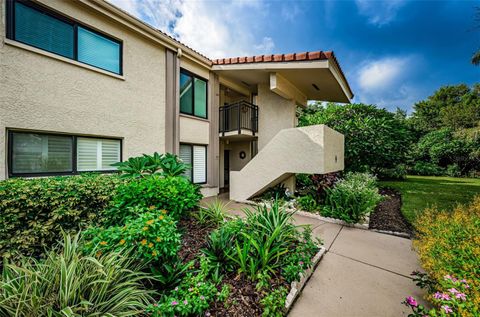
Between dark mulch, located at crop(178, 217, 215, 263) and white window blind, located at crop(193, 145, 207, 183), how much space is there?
415 cm

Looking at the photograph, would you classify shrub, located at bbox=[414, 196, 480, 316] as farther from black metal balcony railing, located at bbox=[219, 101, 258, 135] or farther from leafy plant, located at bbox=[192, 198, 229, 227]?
black metal balcony railing, located at bbox=[219, 101, 258, 135]

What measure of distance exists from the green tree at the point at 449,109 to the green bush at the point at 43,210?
114ft

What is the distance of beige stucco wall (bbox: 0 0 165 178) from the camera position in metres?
4.67

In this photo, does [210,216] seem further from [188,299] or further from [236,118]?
[236,118]

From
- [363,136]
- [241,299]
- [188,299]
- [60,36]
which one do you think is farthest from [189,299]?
[363,136]

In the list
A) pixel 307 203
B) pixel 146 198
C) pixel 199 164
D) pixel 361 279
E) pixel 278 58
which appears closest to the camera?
pixel 361 279

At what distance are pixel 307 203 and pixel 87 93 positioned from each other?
315 inches

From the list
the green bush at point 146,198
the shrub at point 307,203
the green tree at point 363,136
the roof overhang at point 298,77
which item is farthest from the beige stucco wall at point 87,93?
the green tree at point 363,136

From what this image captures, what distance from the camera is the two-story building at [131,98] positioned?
4.85 meters

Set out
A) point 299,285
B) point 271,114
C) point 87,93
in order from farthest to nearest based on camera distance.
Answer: point 271,114 < point 87,93 < point 299,285

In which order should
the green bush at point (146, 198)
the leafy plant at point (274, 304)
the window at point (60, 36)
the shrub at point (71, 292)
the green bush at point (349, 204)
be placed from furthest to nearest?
the green bush at point (349, 204) < the window at point (60, 36) < the green bush at point (146, 198) < the leafy plant at point (274, 304) < the shrub at point (71, 292)

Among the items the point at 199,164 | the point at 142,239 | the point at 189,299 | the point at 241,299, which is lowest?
the point at 241,299

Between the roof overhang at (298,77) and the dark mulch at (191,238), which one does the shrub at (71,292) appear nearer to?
the dark mulch at (191,238)

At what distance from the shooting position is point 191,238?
4.14 m
